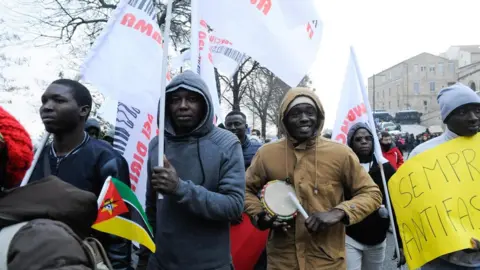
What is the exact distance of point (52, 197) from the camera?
1.41 meters

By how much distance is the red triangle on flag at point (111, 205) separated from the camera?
229 cm

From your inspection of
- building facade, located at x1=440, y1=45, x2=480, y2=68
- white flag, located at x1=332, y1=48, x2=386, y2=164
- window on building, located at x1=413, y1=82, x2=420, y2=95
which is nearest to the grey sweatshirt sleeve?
white flag, located at x1=332, y1=48, x2=386, y2=164

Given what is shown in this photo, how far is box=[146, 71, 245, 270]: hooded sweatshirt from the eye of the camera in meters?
2.52

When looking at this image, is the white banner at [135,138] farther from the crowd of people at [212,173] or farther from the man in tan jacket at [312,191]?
the man in tan jacket at [312,191]

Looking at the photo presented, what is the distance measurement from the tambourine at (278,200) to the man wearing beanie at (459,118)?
1.05m

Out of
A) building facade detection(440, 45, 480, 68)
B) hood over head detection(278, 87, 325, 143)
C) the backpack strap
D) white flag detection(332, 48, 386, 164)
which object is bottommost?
the backpack strap

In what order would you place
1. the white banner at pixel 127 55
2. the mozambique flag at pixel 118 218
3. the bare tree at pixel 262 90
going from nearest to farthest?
the mozambique flag at pixel 118 218 < the white banner at pixel 127 55 < the bare tree at pixel 262 90

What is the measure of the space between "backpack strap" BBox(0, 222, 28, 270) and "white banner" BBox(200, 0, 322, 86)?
2.90 metres

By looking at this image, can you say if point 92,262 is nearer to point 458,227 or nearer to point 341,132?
point 458,227

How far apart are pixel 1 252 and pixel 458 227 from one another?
2.72 m

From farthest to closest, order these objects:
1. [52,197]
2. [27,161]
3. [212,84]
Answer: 1. [212,84]
2. [27,161]
3. [52,197]

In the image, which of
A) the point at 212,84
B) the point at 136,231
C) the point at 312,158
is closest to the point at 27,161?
the point at 136,231

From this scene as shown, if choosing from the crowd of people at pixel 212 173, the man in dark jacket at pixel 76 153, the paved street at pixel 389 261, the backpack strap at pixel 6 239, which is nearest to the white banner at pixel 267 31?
the crowd of people at pixel 212 173

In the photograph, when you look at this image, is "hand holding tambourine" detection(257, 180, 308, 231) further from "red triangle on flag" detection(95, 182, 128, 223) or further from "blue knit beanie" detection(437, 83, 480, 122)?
"blue knit beanie" detection(437, 83, 480, 122)
